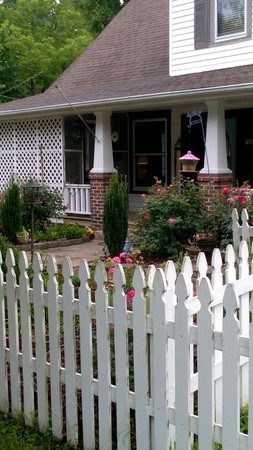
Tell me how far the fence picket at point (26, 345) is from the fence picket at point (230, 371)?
1473 mm

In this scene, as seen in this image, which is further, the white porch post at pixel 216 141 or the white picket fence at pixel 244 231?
the white porch post at pixel 216 141

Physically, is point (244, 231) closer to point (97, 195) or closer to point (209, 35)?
point (97, 195)

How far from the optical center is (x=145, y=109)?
45.2ft

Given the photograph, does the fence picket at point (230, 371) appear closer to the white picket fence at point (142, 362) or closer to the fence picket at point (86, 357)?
the white picket fence at point (142, 362)

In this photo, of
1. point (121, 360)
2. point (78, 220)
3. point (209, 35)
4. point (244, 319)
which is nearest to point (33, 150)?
point (78, 220)

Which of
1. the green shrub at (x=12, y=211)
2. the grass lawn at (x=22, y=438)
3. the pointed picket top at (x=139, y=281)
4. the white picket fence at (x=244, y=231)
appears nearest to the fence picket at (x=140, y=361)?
the pointed picket top at (x=139, y=281)

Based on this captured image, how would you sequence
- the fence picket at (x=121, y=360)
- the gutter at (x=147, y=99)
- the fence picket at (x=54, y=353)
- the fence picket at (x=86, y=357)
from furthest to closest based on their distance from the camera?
the gutter at (x=147, y=99)
the fence picket at (x=54, y=353)
the fence picket at (x=86, y=357)
the fence picket at (x=121, y=360)

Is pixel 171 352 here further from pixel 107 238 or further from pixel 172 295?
pixel 107 238

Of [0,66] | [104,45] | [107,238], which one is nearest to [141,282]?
[107,238]

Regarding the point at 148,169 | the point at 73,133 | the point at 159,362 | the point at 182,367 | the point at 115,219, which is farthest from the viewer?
the point at 148,169

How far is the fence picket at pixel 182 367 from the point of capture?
9.21 ft

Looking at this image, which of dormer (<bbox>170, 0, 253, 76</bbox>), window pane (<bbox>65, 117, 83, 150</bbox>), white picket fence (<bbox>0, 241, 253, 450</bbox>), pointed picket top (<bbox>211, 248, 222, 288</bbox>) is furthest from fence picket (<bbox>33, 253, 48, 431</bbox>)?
window pane (<bbox>65, 117, 83, 150</bbox>)

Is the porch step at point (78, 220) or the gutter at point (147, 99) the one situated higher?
the gutter at point (147, 99)

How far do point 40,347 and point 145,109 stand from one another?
35.2 feet
